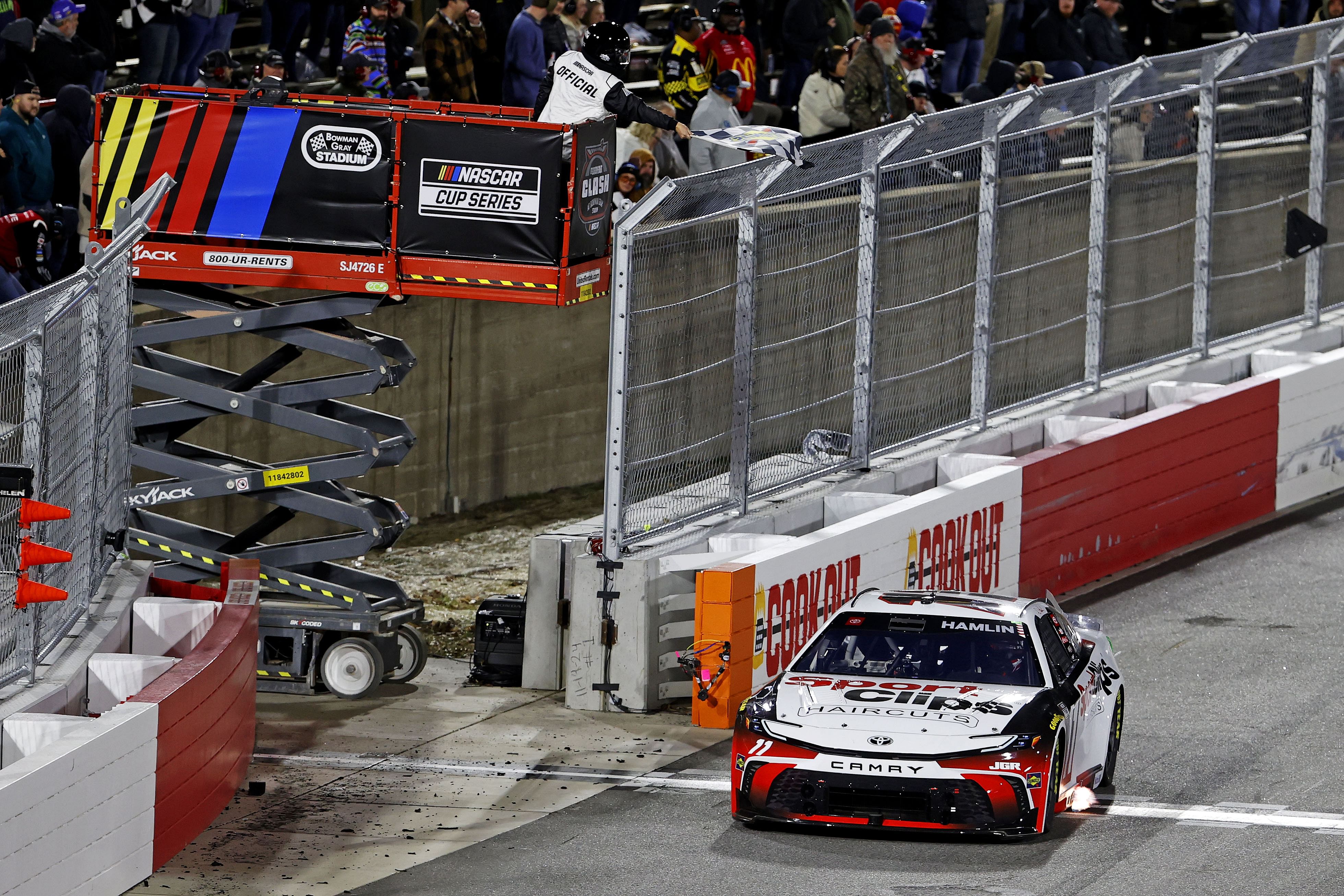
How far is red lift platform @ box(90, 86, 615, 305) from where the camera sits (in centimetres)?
1419

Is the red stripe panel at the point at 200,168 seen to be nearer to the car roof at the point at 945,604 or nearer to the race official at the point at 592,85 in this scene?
the race official at the point at 592,85

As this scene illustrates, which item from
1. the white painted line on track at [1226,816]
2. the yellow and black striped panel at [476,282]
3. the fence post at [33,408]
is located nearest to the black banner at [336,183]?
the yellow and black striped panel at [476,282]

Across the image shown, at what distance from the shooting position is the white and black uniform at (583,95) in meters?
14.6

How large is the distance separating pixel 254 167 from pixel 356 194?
687 mm

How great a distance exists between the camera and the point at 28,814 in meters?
9.01

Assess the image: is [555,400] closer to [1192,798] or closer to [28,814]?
[1192,798]

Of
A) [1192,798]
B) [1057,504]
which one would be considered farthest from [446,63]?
→ [1192,798]

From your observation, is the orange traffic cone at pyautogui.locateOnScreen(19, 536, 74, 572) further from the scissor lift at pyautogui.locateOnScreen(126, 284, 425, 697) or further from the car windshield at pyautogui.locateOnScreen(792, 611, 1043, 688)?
the scissor lift at pyautogui.locateOnScreen(126, 284, 425, 697)

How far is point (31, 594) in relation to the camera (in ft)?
34.4

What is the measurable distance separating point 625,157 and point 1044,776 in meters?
10.2

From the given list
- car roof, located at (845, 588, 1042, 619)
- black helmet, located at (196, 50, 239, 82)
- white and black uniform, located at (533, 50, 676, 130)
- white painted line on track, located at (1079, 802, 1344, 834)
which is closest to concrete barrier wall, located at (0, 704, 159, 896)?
car roof, located at (845, 588, 1042, 619)

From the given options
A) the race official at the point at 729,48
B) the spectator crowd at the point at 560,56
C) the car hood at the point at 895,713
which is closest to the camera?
the car hood at the point at 895,713

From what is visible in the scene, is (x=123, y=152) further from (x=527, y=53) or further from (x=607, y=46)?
(x=527, y=53)

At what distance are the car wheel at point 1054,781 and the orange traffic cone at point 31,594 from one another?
4.94m
